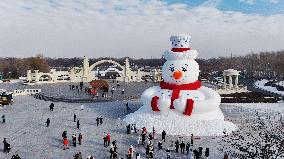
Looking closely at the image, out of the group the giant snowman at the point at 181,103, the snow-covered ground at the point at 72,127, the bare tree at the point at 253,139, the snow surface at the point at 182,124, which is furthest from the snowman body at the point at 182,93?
the bare tree at the point at 253,139

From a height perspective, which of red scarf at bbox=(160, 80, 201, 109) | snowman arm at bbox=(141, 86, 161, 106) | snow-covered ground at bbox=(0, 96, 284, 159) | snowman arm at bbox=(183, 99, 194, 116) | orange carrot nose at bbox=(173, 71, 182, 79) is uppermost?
orange carrot nose at bbox=(173, 71, 182, 79)

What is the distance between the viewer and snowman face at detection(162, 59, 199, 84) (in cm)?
2747

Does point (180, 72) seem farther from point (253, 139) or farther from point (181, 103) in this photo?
point (253, 139)

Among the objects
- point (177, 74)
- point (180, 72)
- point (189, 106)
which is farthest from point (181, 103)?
point (180, 72)

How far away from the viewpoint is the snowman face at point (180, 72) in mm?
27469

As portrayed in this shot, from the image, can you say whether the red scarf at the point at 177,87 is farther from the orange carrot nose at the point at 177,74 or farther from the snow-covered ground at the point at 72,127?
the snow-covered ground at the point at 72,127

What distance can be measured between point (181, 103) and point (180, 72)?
6.85 ft

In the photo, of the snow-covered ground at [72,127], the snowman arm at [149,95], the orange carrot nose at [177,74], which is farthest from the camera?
the snowman arm at [149,95]

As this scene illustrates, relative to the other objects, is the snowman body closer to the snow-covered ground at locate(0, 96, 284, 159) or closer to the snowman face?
the snowman face

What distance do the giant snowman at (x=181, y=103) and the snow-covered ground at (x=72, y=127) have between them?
1.12 meters

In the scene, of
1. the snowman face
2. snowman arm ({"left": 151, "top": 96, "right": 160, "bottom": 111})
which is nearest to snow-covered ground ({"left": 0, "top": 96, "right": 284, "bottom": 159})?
snowman arm ({"left": 151, "top": 96, "right": 160, "bottom": 111})

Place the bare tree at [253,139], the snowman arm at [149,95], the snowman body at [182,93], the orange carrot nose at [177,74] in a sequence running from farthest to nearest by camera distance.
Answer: the snowman arm at [149,95] < the orange carrot nose at [177,74] < the snowman body at [182,93] < the bare tree at [253,139]

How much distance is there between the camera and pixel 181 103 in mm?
26719

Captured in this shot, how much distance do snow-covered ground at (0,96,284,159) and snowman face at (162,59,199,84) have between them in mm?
4019
